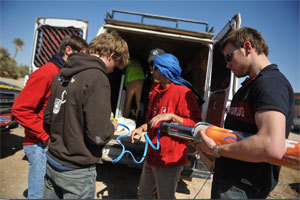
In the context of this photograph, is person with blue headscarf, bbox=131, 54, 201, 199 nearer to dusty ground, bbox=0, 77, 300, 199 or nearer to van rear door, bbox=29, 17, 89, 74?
dusty ground, bbox=0, 77, 300, 199

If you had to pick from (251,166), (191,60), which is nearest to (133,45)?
(191,60)

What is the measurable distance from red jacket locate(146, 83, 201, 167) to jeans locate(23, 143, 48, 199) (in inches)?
46.5

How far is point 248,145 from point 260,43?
0.75 m

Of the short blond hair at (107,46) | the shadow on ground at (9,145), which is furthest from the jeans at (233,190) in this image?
the shadow on ground at (9,145)

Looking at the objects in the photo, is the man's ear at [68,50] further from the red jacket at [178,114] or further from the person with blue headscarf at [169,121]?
the red jacket at [178,114]

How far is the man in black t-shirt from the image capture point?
0.95 m

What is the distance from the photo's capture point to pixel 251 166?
123 cm

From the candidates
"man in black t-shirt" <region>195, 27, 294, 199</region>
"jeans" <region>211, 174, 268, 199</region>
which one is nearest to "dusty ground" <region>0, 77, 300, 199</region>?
"jeans" <region>211, 174, 268, 199</region>

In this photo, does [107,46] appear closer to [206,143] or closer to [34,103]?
[34,103]

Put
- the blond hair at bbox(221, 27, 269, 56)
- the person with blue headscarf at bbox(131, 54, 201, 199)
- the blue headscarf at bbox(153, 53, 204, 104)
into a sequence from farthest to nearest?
the blue headscarf at bbox(153, 53, 204, 104) < the person with blue headscarf at bbox(131, 54, 201, 199) < the blond hair at bbox(221, 27, 269, 56)

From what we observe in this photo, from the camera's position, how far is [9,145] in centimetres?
504

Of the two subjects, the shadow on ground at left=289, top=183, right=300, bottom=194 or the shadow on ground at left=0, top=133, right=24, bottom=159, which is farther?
the shadow on ground at left=0, top=133, right=24, bottom=159

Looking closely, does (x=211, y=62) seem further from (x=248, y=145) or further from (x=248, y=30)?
(x=248, y=145)

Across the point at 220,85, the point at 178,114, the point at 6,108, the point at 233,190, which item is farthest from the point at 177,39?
the point at 6,108
